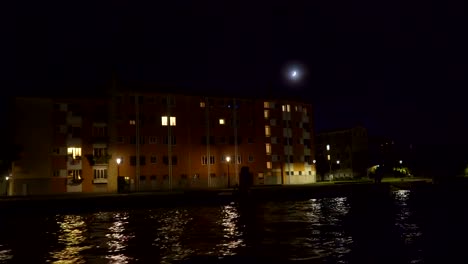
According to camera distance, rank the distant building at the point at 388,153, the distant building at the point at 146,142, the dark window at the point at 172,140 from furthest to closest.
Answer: the distant building at the point at 388,153 → the dark window at the point at 172,140 → the distant building at the point at 146,142

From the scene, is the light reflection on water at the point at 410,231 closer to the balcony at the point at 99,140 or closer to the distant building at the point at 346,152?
the balcony at the point at 99,140

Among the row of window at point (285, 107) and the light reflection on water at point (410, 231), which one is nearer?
the light reflection on water at point (410, 231)

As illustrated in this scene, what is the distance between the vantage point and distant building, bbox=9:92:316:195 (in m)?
80.1

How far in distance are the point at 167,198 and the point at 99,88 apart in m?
48.8

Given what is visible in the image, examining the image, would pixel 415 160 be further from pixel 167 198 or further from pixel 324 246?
pixel 324 246

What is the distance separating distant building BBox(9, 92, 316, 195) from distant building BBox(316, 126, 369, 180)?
48.1 m

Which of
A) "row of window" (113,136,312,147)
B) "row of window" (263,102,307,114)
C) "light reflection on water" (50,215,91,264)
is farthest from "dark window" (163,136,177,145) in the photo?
"light reflection on water" (50,215,91,264)

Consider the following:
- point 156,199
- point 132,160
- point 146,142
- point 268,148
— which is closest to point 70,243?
point 156,199

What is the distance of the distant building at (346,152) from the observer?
147375 millimetres

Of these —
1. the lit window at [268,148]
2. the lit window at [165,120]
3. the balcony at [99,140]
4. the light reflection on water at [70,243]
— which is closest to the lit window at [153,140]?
the lit window at [165,120]

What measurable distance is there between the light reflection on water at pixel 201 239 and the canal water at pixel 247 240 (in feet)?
0.12

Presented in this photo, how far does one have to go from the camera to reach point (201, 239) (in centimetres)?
2450

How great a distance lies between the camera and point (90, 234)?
1101 inches

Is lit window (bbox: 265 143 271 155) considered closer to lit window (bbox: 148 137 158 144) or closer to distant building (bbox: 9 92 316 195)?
distant building (bbox: 9 92 316 195)
